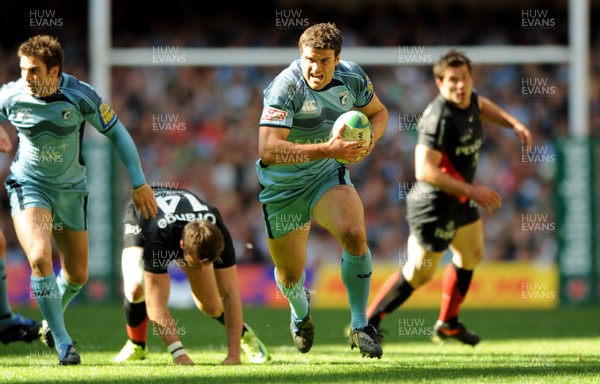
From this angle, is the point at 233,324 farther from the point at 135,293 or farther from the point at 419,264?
the point at 419,264

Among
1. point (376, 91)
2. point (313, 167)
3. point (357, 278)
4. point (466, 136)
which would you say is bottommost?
point (357, 278)

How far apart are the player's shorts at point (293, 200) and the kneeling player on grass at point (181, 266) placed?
328mm

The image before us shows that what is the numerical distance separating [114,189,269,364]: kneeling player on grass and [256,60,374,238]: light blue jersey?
42cm

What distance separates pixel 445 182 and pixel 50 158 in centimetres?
307

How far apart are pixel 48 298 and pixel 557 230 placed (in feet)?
31.7

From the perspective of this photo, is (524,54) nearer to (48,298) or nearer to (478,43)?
(478,43)

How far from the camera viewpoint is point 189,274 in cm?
740

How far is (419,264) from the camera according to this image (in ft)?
29.4

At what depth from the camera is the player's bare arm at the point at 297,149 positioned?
6.42 metres
